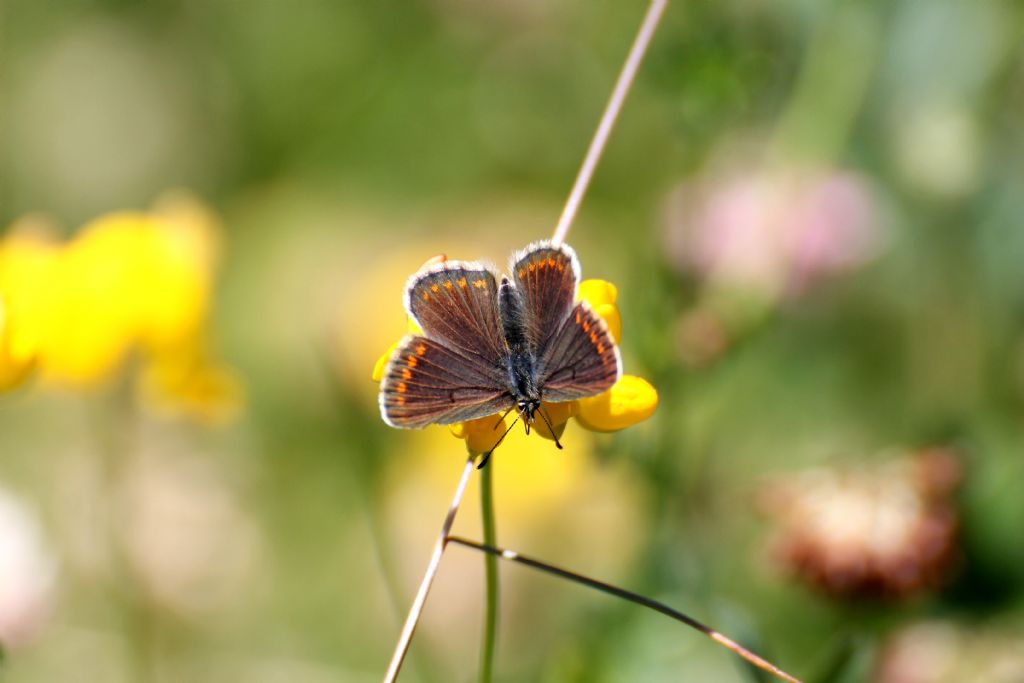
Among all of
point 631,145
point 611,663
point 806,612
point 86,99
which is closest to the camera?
point 611,663

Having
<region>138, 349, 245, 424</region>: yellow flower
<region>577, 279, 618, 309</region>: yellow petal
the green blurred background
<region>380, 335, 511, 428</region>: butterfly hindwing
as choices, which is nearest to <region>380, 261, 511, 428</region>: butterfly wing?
<region>380, 335, 511, 428</region>: butterfly hindwing

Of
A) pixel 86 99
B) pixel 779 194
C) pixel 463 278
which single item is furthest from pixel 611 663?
pixel 86 99

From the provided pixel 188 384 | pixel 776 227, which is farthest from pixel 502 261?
pixel 188 384

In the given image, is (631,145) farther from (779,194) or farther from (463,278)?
(463,278)

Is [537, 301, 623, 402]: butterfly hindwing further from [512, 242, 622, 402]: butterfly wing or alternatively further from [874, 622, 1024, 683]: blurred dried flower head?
[874, 622, 1024, 683]: blurred dried flower head

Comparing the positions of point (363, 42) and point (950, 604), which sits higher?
point (363, 42)

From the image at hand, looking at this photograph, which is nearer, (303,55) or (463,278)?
(463,278)
